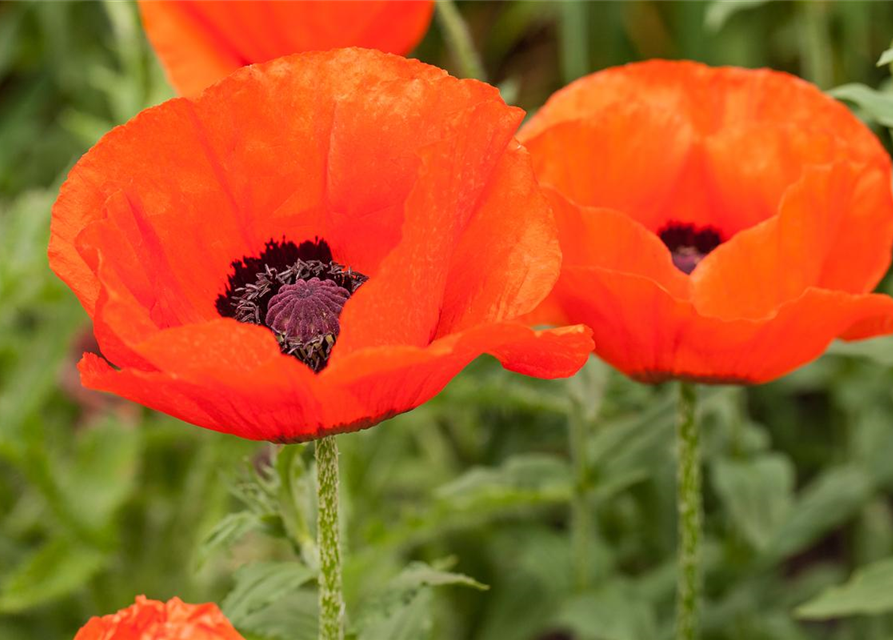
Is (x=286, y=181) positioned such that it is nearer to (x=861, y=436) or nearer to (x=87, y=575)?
(x=87, y=575)

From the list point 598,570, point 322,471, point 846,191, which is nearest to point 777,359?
point 846,191

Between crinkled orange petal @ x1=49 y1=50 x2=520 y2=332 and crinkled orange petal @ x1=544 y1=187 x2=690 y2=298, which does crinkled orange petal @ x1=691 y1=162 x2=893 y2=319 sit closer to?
crinkled orange petal @ x1=544 y1=187 x2=690 y2=298

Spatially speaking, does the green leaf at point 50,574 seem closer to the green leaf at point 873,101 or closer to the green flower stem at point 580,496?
the green flower stem at point 580,496

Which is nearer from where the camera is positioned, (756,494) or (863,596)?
(863,596)

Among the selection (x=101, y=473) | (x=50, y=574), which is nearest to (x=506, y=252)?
(x=50, y=574)

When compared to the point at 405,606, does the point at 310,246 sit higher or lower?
higher

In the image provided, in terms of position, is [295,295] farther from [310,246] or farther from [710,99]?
[710,99]

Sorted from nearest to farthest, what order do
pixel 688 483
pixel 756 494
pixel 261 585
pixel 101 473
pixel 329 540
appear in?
pixel 329 540 → pixel 261 585 → pixel 688 483 → pixel 756 494 → pixel 101 473
